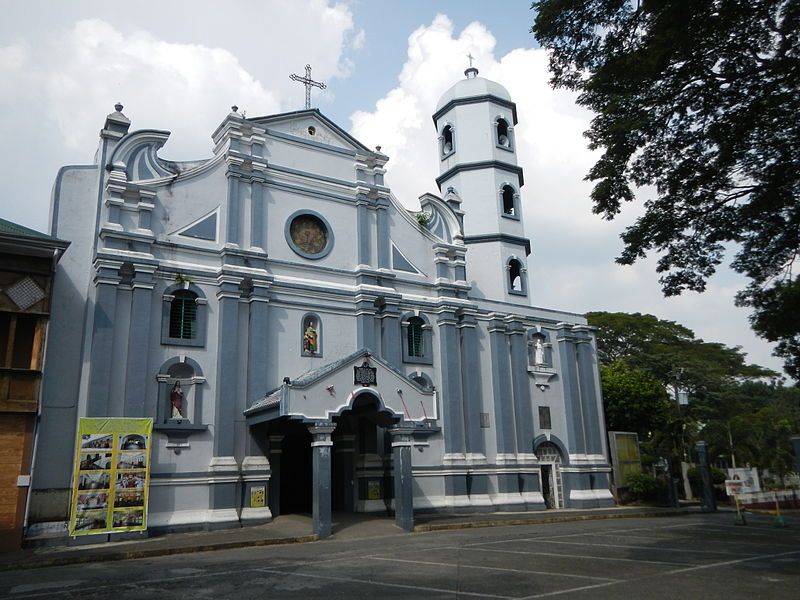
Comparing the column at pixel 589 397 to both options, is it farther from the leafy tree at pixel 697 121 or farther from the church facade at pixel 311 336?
the leafy tree at pixel 697 121

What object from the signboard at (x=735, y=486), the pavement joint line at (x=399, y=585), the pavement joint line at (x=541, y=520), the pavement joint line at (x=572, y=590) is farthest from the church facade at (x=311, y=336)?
the pavement joint line at (x=572, y=590)

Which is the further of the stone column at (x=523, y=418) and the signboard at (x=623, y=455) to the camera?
the signboard at (x=623, y=455)

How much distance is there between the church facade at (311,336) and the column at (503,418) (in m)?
0.07

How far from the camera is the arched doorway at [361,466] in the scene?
69.1 ft

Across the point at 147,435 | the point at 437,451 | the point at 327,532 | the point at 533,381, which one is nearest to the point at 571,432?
the point at 533,381

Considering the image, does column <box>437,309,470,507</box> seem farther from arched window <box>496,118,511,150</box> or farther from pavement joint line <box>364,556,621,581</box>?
pavement joint line <box>364,556,621,581</box>

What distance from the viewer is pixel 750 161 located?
10500 millimetres

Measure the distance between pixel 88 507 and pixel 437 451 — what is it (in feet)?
37.0

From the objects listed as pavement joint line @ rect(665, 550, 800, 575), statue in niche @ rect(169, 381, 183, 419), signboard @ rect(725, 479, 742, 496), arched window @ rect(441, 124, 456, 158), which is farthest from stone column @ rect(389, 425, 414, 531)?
arched window @ rect(441, 124, 456, 158)

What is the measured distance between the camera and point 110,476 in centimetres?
1567

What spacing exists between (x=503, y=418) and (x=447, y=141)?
12.9 metres

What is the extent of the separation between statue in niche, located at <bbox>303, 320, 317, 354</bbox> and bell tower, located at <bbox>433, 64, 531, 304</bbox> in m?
8.20

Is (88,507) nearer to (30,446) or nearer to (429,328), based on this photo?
(30,446)

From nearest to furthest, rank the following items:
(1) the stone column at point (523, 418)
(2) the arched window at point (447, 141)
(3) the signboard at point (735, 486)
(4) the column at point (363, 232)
Result: (3) the signboard at point (735, 486) < (4) the column at point (363, 232) < (1) the stone column at point (523, 418) < (2) the arched window at point (447, 141)
